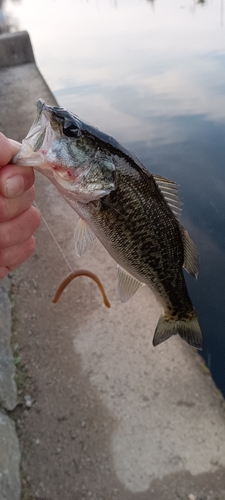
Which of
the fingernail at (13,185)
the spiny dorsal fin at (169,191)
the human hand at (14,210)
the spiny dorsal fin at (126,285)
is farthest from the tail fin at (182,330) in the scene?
the fingernail at (13,185)

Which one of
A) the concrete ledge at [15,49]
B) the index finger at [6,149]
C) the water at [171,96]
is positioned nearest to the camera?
the index finger at [6,149]

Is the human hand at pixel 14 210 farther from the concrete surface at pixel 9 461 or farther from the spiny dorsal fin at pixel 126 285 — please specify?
the concrete surface at pixel 9 461

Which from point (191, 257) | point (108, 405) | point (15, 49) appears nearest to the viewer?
point (191, 257)

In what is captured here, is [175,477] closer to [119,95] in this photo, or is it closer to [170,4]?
[119,95]

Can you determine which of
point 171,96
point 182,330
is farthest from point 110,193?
point 171,96

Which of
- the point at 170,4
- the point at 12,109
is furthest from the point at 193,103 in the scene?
the point at 170,4

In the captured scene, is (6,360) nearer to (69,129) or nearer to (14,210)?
(14,210)
